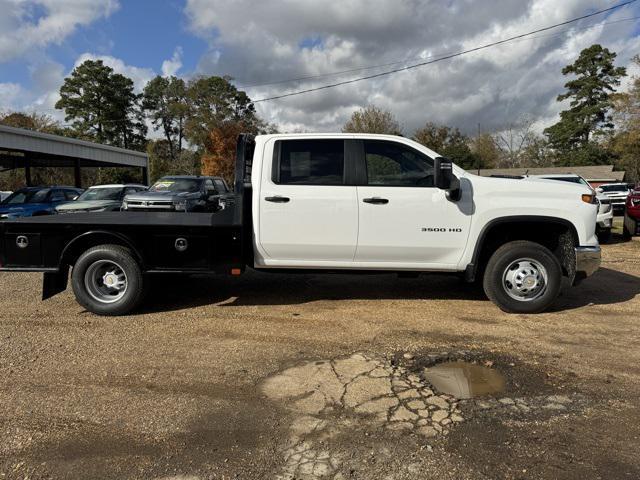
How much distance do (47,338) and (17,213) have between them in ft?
39.2

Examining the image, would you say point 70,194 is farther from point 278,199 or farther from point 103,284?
point 278,199

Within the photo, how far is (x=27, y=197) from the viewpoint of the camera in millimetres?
16047

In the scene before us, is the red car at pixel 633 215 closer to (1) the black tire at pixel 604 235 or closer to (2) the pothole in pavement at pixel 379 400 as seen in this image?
(1) the black tire at pixel 604 235

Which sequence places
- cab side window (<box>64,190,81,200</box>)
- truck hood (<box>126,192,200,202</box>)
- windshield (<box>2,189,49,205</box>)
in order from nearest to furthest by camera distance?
truck hood (<box>126,192,200,202</box>)
windshield (<box>2,189,49,205</box>)
cab side window (<box>64,190,81,200</box>)

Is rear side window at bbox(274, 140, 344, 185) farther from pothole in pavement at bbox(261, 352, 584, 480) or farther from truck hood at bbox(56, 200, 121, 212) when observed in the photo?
truck hood at bbox(56, 200, 121, 212)

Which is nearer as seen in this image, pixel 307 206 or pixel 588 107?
pixel 307 206

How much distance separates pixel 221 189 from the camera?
1537cm

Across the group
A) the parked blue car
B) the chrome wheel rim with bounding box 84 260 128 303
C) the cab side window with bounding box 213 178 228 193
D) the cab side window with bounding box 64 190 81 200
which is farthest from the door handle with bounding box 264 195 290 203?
the cab side window with bounding box 64 190 81 200

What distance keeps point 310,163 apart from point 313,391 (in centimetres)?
292

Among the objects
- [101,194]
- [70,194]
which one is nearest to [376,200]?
[101,194]

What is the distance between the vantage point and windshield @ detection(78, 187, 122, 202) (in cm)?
1562

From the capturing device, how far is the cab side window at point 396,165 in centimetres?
577

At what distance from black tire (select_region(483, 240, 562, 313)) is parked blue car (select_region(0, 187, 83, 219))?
14.2 meters

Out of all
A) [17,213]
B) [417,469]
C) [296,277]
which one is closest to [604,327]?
[417,469]
